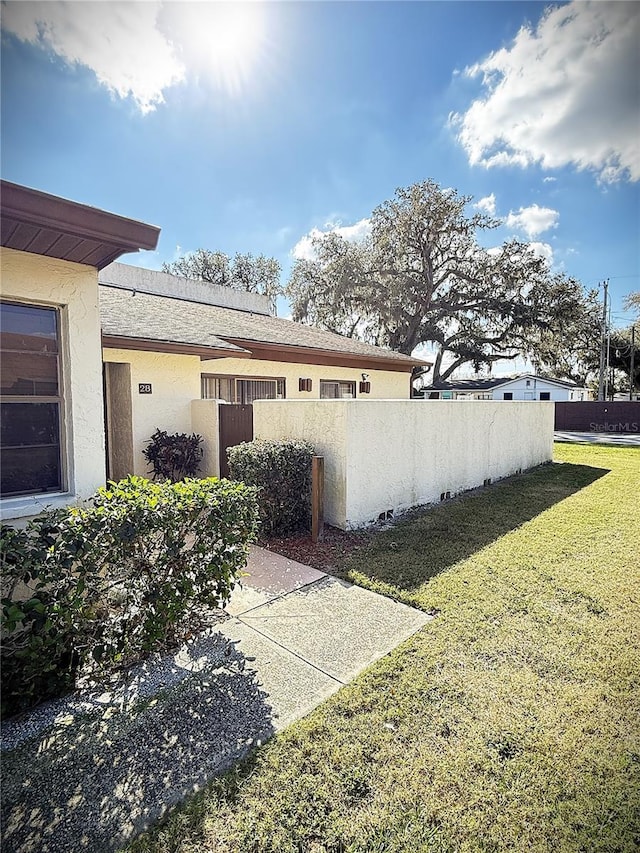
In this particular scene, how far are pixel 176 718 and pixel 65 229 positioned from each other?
10.7ft

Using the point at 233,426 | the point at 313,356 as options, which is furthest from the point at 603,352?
the point at 233,426

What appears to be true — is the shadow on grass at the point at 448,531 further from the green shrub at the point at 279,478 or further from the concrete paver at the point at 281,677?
the concrete paver at the point at 281,677

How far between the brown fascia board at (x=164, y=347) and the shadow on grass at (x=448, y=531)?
15.3ft

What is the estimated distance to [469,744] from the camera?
2.39 m

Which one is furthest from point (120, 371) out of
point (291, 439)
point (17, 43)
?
point (17, 43)

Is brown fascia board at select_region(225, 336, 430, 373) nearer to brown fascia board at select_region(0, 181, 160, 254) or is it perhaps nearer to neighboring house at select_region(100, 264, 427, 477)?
neighboring house at select_region(100, 264, 427, 477)

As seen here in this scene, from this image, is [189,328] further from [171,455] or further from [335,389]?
[335,389]

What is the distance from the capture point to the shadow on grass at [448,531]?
4.74 m

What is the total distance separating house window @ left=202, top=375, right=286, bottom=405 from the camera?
9.88 metres

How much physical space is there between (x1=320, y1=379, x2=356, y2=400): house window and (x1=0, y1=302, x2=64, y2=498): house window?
932cm

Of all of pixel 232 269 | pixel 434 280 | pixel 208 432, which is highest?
pixel 232 269

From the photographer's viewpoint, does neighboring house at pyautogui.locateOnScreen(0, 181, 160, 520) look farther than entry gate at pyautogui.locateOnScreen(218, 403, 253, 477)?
No

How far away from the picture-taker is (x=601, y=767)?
88.3 inches

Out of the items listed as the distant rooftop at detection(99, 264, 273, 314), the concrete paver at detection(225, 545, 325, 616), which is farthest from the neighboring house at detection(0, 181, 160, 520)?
the distant rooftop at detection(99, 264, 273, 314)
